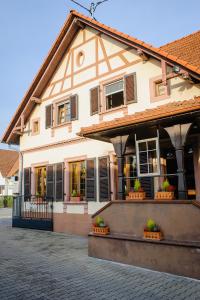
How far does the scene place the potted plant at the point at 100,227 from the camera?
7.43 m

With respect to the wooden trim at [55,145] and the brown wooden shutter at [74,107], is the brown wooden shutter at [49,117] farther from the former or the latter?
the brown wooden shutter at [74,107]

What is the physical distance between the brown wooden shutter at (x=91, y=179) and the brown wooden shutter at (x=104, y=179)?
1.09 ft

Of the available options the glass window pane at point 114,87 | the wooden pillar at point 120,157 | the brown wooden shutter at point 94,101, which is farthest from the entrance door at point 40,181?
the wooden pillar at point 120,157

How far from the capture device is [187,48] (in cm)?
1016

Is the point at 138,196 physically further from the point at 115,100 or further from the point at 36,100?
the point at 36,100

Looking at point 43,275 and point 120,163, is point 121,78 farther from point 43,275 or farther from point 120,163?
point 43,275

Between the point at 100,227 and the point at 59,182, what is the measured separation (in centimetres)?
530

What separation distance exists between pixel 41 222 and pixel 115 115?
619cm

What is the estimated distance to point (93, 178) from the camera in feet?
36.3

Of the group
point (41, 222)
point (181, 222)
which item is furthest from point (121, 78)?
point (41, 222)

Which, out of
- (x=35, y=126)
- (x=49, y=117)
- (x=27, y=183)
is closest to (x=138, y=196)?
(x=49, y=117)

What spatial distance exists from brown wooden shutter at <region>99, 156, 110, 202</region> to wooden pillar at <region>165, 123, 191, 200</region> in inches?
168

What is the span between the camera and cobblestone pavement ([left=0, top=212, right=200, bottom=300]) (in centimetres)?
482

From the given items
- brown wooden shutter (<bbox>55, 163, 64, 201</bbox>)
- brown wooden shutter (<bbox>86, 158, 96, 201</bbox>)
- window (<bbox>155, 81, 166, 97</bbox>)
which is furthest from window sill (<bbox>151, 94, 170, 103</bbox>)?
brown wooden shutter (<bbox>55, 163, 64, 201</bbox>)
